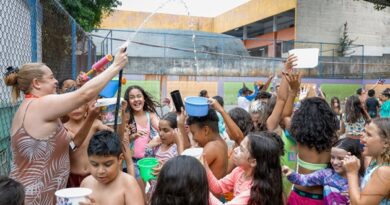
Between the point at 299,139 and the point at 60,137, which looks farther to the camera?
the point at 299,139

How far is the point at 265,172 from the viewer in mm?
2396

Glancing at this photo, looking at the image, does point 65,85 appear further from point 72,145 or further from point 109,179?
point 109,179

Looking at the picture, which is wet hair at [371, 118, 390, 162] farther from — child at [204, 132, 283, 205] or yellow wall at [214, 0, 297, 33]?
yellow wall at [214, 0, 297, 33]

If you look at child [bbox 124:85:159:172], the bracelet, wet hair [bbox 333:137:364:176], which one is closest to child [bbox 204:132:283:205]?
wet hair [bbox 333:137:364:176]

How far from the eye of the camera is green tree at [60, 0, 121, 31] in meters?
12.8

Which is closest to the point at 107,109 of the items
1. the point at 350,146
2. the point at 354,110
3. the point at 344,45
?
the point at 350,146

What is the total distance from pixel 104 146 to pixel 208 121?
3.41 ft

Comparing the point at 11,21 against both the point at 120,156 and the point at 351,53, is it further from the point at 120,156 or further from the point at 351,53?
the point at 351,53

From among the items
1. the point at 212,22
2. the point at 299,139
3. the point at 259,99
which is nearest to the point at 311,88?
A: the point at 259,99

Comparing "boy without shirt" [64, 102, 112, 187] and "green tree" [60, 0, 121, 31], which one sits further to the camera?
"green tree" [60, 0, 121, 31]

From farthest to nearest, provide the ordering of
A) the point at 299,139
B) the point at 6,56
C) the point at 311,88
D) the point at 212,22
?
the point at 212,22, the point at 311,88, the point at 6,56, the point at 299,139

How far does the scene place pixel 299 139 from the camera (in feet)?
9.53

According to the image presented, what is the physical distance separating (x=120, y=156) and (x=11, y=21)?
2.58 meters

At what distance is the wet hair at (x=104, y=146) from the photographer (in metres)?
2.39
